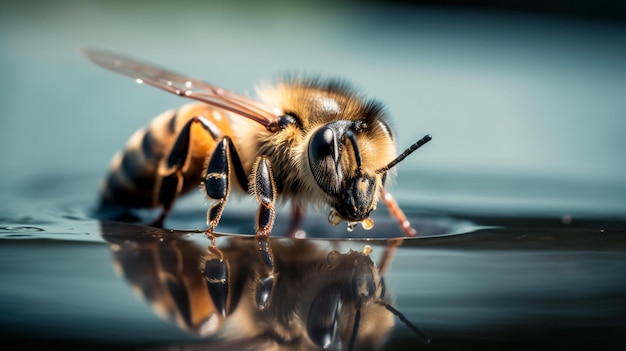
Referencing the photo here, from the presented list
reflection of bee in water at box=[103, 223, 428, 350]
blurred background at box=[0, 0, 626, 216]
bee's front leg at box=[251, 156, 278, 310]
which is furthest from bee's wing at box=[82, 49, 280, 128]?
reflection of bee in water at box=[103, 223, 428, 350]

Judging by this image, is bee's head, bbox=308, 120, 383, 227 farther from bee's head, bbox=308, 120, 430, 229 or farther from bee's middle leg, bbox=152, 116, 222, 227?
bee's middle leg, bbox=152, 116, 222, 227

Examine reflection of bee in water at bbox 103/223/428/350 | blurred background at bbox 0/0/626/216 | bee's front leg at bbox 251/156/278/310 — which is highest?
reflection of bee in water at bbox 103/223/428/350

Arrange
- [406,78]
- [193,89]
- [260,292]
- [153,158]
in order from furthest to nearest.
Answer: [406,78], [153,158], [193,89], [260,292]

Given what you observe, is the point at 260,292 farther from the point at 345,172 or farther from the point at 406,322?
the point at 345,172

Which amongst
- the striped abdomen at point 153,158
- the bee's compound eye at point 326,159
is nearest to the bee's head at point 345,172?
the bee's compound eye at point 326,159

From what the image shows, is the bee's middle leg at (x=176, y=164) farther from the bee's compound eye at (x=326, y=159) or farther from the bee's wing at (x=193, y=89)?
the bee's compound eye at (x=326, y=159)

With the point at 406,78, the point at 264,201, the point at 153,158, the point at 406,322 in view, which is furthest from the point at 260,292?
the point at 406,78

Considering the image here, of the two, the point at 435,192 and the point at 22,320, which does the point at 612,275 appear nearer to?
the point at 22,320
